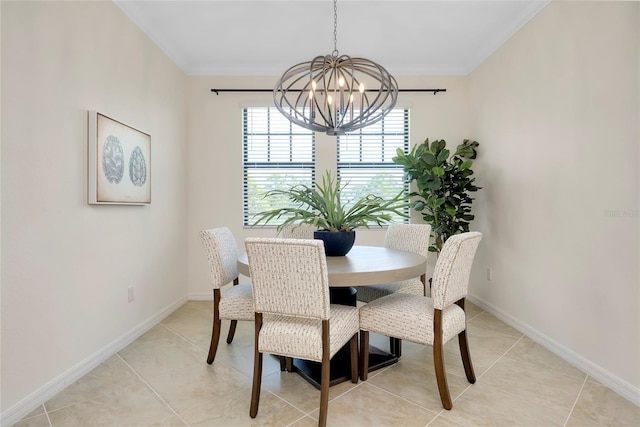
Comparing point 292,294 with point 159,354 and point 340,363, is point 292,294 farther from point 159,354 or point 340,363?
point 159,354

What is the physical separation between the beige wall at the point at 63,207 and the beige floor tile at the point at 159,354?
0.16 meters

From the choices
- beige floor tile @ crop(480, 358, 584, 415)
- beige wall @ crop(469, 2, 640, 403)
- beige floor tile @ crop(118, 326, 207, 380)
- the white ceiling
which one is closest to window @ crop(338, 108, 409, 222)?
the white ceiling

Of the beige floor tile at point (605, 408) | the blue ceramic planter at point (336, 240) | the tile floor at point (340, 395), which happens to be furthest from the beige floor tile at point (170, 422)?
the beige floor tile at point (605, 408)

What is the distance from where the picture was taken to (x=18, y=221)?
5.46 feet

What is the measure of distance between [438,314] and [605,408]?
3.34ft

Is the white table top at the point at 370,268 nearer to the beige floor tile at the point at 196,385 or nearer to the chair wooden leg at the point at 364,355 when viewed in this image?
the chair wooden leg at the point at 364,355

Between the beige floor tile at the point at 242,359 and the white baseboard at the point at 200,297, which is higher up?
the white baseboard at the point at 200,297

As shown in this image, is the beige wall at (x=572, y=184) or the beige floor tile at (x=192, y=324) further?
the beige floor tile at (x=192, y=324)

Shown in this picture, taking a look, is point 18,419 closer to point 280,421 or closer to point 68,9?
point 280,421

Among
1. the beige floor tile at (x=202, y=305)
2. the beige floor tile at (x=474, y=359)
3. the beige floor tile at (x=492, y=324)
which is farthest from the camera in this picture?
the beige floor tile at (x=202, y=305)

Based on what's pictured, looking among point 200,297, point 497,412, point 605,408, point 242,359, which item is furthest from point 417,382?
point 200,297

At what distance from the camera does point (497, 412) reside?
169 cm

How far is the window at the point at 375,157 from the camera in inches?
153

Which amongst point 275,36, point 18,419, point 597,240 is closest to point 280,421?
point 18,419
